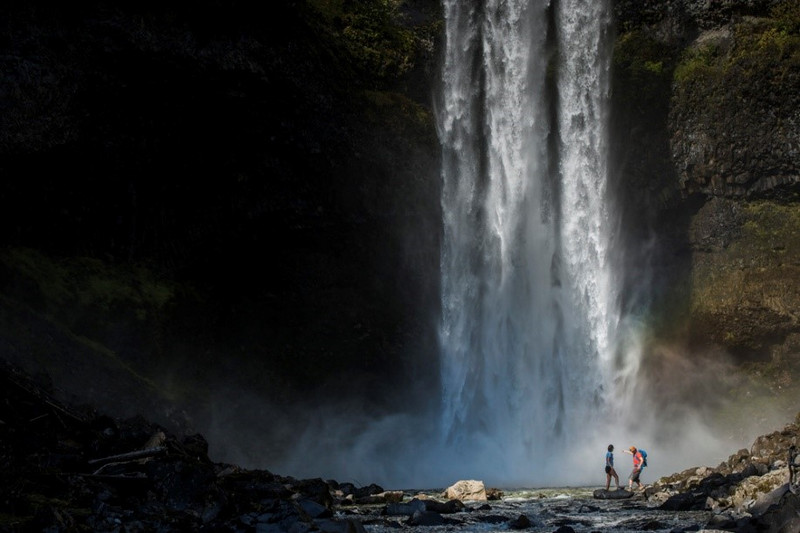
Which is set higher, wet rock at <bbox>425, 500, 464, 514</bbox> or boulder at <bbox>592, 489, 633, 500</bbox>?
boulder at <bbox>592, 489, 633, 500</bbox>

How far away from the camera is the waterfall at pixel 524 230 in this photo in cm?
3234

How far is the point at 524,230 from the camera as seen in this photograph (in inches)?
1374

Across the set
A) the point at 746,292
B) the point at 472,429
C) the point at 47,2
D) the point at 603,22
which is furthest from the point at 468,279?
the point at 47,2

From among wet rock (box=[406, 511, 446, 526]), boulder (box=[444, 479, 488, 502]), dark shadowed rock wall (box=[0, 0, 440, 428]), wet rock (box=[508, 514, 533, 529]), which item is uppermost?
dark shadowed rock wall (box=[0, 0, 440, 428])

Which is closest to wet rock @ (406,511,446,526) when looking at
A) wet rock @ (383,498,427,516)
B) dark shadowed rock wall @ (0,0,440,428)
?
wet rock @ (383,498,427,516)

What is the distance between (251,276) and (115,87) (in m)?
8.84

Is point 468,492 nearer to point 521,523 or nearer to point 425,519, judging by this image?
point 425,519

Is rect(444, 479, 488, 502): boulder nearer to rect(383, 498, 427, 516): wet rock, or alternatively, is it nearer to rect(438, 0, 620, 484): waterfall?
rect(383, 498, 427, 516): wet rock

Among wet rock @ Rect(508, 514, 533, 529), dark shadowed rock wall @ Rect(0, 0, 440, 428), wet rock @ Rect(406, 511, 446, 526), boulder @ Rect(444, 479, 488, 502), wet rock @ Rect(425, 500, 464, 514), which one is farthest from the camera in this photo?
dark shadowed rock wall @ Rect(0, 0, 440, 428)

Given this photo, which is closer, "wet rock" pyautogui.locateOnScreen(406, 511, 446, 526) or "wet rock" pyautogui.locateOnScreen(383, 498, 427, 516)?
"wet rock" pyautogui.locateOnScreen(406, 511, 446, 526)

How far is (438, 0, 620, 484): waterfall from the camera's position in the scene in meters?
32.3

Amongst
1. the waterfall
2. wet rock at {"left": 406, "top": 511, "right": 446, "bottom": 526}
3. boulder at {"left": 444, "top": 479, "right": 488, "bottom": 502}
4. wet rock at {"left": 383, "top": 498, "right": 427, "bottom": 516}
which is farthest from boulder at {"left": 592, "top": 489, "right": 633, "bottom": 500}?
the waterfall

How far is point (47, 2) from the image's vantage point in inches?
1051

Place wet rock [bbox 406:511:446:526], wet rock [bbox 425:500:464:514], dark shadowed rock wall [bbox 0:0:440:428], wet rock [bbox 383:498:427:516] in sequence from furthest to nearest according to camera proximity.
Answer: dark shadowed rock wall [bbox 0:0:440:428]
wet rock [bbox 425:500:464:514]
wet rock [bbox 383:498:427:516]
wet rock [bbox 406:511:446:526]
